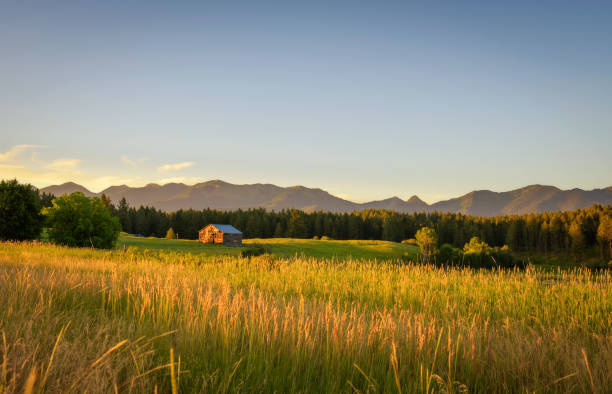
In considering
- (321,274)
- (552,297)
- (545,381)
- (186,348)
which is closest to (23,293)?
(186,348)

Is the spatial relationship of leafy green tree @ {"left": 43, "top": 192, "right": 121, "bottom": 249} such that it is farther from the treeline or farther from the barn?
the treeline

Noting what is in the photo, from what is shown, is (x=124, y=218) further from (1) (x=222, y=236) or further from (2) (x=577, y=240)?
(2) (x=577, y=240)

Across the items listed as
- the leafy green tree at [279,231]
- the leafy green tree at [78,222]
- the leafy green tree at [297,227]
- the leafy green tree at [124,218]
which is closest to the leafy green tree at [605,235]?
the leafy green tree at [297,227]

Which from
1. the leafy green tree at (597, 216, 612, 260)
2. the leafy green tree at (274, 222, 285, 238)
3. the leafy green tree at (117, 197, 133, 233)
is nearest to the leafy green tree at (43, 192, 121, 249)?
the leafy green tree at (117, 197, 133, 233)

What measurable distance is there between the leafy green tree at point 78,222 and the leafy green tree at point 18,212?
4.18 m

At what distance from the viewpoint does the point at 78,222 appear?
30.1m

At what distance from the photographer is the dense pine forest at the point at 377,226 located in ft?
382

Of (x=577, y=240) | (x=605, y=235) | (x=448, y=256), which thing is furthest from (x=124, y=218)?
(x=605, y=235)

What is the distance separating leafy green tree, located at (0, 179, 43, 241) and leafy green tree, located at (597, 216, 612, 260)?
125 meters

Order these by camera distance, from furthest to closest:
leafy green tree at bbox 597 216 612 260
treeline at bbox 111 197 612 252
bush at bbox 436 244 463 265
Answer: treeline at bbox 111 197 612 252
leafy green tree at bbox 597 216 612 260
bush at bbox 436 244 463 265

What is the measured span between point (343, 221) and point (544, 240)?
6752cm

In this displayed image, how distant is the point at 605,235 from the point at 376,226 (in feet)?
220

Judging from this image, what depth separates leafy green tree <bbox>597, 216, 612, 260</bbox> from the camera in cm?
9725

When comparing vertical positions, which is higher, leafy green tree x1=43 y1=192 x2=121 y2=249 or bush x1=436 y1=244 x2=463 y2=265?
leafy green tree x1=43 y1=192 x2=121 y2=249
